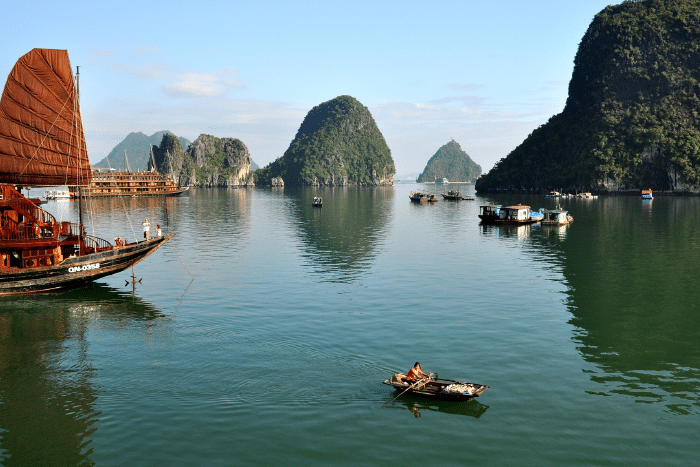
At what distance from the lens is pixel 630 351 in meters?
22.8

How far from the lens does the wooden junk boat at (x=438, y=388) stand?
16.8 metres

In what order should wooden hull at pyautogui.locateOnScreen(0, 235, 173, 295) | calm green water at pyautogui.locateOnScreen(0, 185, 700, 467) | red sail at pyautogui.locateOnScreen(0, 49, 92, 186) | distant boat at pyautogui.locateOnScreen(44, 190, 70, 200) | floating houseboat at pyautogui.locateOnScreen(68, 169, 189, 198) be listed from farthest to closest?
1. floating houseboat at pyautogui.locateOnScreen(68, 169, 189, 198)
2. distant boat at pyautogui.locateOnScreen(44, 190, 70, 200)
3. red sail at pyautogui.locateOnScreen(0, 49, 92, 186)
4. wooden hull at pyautogui.locateOnScreen(0, 235, 173, 295)
5. calm green water at pyautogui.locateOnScreen(0, 185, 700, 467)

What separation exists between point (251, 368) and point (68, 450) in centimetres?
697

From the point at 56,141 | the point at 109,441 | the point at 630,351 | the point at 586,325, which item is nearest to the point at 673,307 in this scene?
the point at 586,325

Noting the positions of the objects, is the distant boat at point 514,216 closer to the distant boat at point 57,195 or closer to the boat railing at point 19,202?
the boat railing at point 19,202

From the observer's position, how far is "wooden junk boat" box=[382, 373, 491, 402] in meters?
16.8

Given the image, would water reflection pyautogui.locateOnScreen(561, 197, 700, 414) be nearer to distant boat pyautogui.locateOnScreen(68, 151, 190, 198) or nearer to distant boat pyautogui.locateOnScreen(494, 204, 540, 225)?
distant boat pyautogui.locateOnScreen(494, 204, 540, 225)

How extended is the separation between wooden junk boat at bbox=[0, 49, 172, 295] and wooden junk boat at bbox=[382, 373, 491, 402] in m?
24.8

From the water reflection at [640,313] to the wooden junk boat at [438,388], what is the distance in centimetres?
542

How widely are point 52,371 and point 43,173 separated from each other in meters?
22.5

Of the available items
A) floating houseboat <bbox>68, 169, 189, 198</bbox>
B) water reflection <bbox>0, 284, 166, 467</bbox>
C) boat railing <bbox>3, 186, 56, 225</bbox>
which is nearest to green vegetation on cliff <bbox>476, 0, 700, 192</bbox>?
floating houseboat <bbox>68, 169, 189, 198</bbox>

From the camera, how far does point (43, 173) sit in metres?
37.7

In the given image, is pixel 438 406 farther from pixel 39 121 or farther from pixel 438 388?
pixel 39 121

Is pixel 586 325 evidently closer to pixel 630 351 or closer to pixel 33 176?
pixel 630 351
